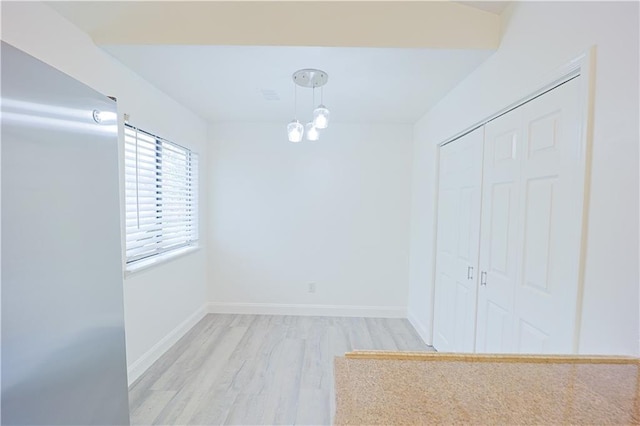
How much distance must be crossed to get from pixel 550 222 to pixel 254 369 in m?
2.37

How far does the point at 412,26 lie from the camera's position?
5.75ft

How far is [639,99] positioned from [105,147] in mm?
1943

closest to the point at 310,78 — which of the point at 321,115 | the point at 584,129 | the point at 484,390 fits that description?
the point at 321,115

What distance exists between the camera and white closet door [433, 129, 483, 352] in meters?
2.14

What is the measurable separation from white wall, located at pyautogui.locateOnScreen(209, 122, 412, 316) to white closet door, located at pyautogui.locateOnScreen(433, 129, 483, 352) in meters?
0.86

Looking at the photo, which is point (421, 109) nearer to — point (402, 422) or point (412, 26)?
point (412, 26)

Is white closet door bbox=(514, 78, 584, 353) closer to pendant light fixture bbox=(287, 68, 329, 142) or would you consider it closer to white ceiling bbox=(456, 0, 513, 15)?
white ceiling bbox=(456, 0, 513, 15)

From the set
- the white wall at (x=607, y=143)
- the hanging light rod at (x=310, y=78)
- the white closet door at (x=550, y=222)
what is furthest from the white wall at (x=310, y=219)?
the white wall at (x=607, y=143)

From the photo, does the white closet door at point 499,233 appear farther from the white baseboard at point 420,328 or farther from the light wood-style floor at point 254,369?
the light wood-style floor at point 254,369

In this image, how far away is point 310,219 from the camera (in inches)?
144

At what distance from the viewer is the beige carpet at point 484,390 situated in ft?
2.26

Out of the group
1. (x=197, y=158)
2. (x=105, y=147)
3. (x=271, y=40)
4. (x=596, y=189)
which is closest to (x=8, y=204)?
(x=105, y=147)

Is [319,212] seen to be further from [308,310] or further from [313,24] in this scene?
[313,24]

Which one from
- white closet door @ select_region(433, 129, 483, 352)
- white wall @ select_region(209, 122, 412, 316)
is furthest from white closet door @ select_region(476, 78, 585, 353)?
white wall @ select_region(209, 122, 412, 316)
